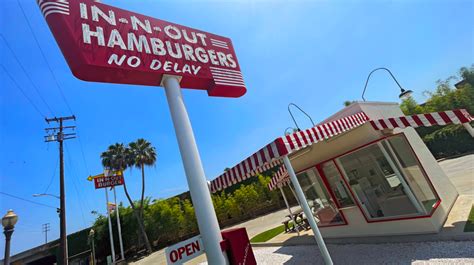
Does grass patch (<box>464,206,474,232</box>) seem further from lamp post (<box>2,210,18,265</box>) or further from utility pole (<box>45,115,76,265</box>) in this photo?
utility pole (<box>45,115,76,265</box>)

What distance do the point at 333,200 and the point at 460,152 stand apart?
20.5m

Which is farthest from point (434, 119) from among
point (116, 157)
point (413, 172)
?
point (116, 157)

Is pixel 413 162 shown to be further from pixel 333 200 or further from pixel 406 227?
pixel 333 200

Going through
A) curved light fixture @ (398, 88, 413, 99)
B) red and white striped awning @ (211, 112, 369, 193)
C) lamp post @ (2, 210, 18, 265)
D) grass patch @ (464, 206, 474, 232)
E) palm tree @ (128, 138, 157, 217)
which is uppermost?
palm tree @ (128, 138, 157, 217)

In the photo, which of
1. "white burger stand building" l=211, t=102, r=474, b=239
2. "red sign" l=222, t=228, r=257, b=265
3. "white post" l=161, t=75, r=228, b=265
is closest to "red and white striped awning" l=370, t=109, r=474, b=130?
"white burger stand building" l=211, t=102, r=474, b=239

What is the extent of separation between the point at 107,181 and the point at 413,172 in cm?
2204

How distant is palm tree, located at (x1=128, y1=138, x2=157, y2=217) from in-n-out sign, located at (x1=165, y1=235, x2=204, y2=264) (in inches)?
859

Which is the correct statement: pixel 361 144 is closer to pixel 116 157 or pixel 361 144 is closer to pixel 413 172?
pixel 413 172

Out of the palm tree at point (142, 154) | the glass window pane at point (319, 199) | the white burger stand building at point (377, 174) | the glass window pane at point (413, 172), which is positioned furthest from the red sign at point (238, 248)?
the palm tree at point (142, 154)

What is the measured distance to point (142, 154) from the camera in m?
23.5

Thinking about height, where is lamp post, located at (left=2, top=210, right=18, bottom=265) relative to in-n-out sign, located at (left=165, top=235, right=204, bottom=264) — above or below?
above

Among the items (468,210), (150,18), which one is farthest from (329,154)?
(150,18)

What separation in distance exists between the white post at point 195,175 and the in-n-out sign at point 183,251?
8 centimetres

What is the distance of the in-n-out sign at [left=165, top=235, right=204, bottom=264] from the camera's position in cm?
230
